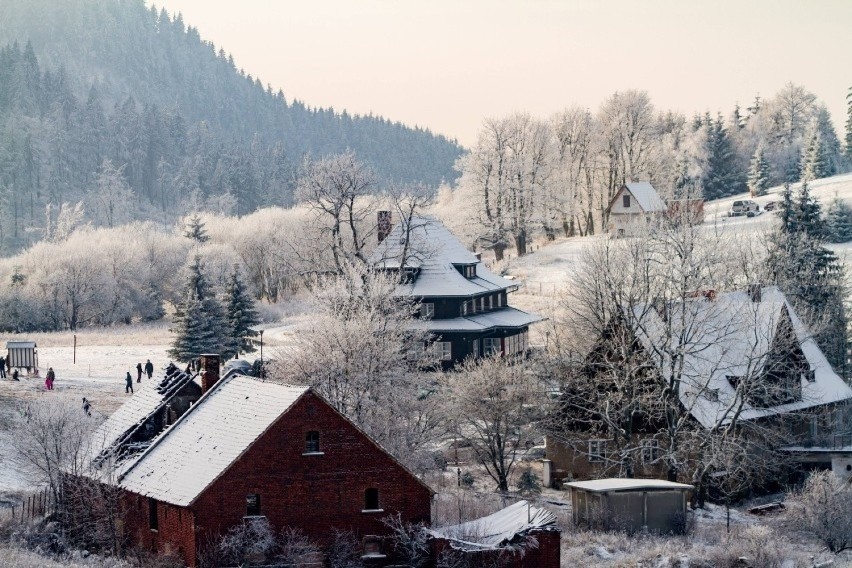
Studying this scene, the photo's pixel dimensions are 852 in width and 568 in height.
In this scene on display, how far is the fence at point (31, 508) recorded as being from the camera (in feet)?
129

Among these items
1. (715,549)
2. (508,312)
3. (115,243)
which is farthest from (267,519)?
(115,243)

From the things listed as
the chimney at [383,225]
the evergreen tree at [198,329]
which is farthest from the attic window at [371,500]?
the chimney at [383,225]

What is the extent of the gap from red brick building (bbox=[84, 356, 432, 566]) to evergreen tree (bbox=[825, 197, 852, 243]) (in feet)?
→ 221

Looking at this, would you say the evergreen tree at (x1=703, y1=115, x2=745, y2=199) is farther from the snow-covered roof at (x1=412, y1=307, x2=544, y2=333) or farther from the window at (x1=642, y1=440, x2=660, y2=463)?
the window at (x1=642, y1=440, x2=660, y2=463)

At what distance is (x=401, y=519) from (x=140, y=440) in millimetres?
9544

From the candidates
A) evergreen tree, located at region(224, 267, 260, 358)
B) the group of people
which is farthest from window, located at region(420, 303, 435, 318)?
the group of people

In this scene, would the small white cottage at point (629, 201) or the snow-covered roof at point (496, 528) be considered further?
the small white cottage at point (629, 201)

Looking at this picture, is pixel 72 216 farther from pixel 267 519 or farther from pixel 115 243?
pixel 267 519

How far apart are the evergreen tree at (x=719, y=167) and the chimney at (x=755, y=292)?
8046cm

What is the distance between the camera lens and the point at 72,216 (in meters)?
144

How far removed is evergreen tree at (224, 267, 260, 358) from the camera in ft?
245

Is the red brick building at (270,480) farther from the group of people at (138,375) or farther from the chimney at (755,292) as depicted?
the group of people at (138,375)

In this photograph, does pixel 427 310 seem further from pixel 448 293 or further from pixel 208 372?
pixel 208 372

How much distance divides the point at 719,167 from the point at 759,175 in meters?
6.95
